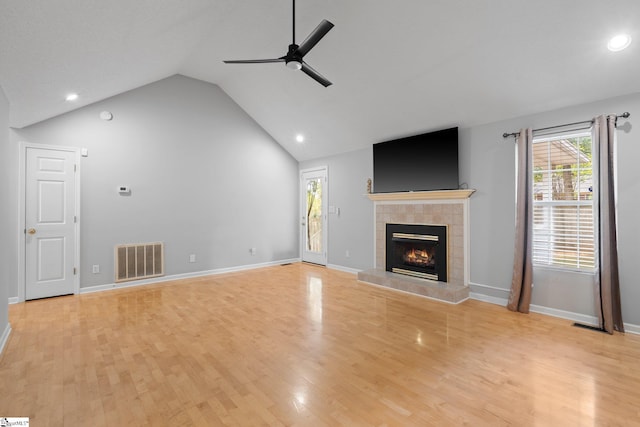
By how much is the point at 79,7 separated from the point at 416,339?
13.1 ft

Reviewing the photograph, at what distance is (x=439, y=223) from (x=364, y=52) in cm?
278

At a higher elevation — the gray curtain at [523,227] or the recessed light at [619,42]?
the recessed light at [619,42]

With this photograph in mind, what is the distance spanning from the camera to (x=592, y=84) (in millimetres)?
3371

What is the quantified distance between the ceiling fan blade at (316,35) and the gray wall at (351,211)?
134 inches

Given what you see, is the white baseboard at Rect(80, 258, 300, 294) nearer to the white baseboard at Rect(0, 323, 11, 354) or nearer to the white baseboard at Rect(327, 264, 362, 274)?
the white baseboard at Rect(327, 264, 362, 274)

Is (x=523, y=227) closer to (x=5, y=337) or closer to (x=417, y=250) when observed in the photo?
(x=417, y=250)

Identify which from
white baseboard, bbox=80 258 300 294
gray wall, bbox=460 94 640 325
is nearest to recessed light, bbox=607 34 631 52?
gray wall, bbox=460 94 640 325

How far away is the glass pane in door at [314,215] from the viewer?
7.17 metres

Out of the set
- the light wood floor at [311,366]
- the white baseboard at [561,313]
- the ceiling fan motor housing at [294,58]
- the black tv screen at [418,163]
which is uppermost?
the ceiling fan motor housing at [294,58]

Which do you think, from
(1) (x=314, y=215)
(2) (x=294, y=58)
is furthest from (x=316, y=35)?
(1) (x=314, y=215)

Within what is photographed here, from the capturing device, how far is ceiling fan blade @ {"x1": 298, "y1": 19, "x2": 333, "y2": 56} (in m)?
2.59

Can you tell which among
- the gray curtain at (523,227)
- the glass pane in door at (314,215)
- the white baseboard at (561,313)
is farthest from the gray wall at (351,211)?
the gray curtain at (523,227)

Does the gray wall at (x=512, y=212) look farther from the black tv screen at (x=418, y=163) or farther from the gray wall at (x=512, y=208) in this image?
the black tv screen at (x=418, y=163)

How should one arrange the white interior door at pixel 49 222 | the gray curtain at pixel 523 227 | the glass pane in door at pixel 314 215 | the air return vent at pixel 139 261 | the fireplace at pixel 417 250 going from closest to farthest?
the gray curtain at pixel 523 227 → the white interior door at pixel 49 222 → the fireplace at pixel 417 250 → the air return vent at pixel 139 261 → the glass pane in door at pixel 314 215
